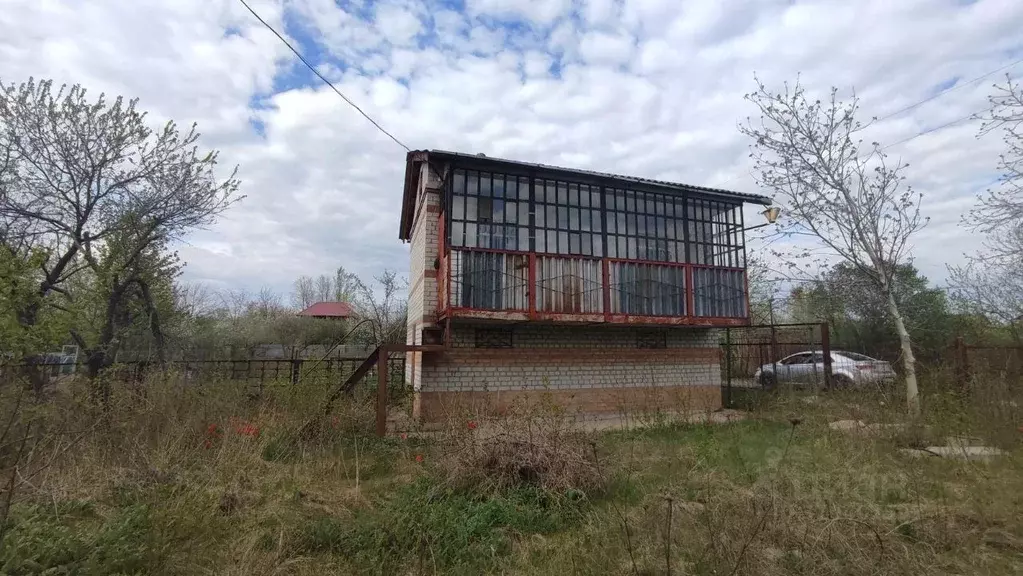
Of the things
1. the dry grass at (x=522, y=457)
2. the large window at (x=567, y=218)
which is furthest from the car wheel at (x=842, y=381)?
the dry grass at (x=522, y=457)

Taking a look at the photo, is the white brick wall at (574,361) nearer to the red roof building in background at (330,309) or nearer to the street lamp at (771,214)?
the street lamp at (771,214)

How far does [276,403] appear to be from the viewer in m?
6.89

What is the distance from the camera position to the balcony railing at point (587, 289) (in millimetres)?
9086

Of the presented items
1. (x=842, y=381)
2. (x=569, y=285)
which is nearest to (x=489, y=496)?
(x=569, y=285)

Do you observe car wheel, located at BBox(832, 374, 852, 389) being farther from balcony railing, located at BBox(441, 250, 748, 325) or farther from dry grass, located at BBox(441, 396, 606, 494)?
dry grass, located at BBox(441, 396, 606, 494)

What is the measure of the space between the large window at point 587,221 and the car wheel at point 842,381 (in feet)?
10.1

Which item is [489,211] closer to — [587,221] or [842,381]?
[587,221]

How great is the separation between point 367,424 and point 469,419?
2.99 metres

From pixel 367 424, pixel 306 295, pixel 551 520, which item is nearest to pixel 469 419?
pixel 551 520

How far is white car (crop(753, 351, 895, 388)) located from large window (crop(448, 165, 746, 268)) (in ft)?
9.27

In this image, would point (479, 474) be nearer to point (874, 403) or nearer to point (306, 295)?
point (874, 403)

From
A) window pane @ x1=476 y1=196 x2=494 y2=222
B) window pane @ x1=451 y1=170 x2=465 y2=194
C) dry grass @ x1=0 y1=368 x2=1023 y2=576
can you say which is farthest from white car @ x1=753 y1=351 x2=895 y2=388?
window pane @ x1=451 y1=170 x2=465 y2=194

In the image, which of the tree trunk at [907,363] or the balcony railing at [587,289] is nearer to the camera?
the tree trunk at [907,363]

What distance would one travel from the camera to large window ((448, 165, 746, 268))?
10062mm
